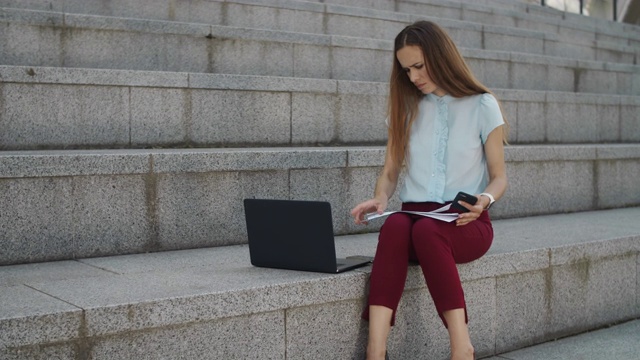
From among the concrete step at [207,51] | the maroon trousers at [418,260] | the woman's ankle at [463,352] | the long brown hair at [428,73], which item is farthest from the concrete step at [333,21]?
the woman's ankle at [463,352]

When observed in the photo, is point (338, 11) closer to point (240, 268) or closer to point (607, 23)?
point (240, 268)

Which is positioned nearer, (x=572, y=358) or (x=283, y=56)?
(x=572, y=358)

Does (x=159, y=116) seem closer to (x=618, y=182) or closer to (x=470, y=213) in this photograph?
(x=470, y=213)

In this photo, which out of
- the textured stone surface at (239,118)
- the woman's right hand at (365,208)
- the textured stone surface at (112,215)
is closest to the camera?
the woman's right hand at (365,208)

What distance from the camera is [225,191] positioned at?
4.57m

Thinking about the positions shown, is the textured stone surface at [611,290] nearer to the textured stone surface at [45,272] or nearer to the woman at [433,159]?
the woman at [433,159]

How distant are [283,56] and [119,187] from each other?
275cm

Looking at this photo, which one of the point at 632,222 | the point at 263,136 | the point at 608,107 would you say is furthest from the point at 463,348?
the point at 608,107

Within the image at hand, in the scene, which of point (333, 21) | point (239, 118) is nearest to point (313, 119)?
point (239, 118)

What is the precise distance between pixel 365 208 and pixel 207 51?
2.78 metres

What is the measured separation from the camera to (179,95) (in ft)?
17.0

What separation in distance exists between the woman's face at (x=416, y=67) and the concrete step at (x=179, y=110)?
1.68 metres

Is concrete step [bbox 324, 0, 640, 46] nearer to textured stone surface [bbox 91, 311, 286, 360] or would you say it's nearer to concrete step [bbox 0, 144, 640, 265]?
concrete step [bbox 0, 144, 640, 265]

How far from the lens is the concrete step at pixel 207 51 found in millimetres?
5547
